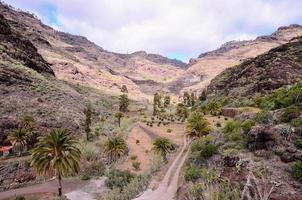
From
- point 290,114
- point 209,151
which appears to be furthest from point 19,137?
point 290,114

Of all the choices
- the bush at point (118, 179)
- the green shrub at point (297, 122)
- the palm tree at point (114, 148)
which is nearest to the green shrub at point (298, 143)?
the green shrub at point (297, 122)

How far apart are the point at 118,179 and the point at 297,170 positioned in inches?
1418

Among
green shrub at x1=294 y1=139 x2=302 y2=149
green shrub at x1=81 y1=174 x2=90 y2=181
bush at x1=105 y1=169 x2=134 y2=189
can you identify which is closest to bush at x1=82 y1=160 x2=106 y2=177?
green shrub at x1=81 y1=174 x2=90 y2=181

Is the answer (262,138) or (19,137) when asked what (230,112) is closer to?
(19,137)

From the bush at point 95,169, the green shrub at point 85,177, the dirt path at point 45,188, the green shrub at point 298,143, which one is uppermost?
the green shrub at point 298,143

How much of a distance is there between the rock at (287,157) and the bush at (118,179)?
30852 mm

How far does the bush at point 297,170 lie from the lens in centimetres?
2777

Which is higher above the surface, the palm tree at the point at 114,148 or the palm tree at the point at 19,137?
the palm tree at the point at 19,137

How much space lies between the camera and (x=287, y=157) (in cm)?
3048

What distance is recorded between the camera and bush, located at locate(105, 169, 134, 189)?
5731 centimetres

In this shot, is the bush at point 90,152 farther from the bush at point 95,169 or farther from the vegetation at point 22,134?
the vegetation at point 22,134

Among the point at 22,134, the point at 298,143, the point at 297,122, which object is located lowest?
the point at 298,143

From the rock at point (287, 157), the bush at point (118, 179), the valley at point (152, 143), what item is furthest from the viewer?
the bush at point (118, 179)

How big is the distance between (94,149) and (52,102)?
25.0 m
